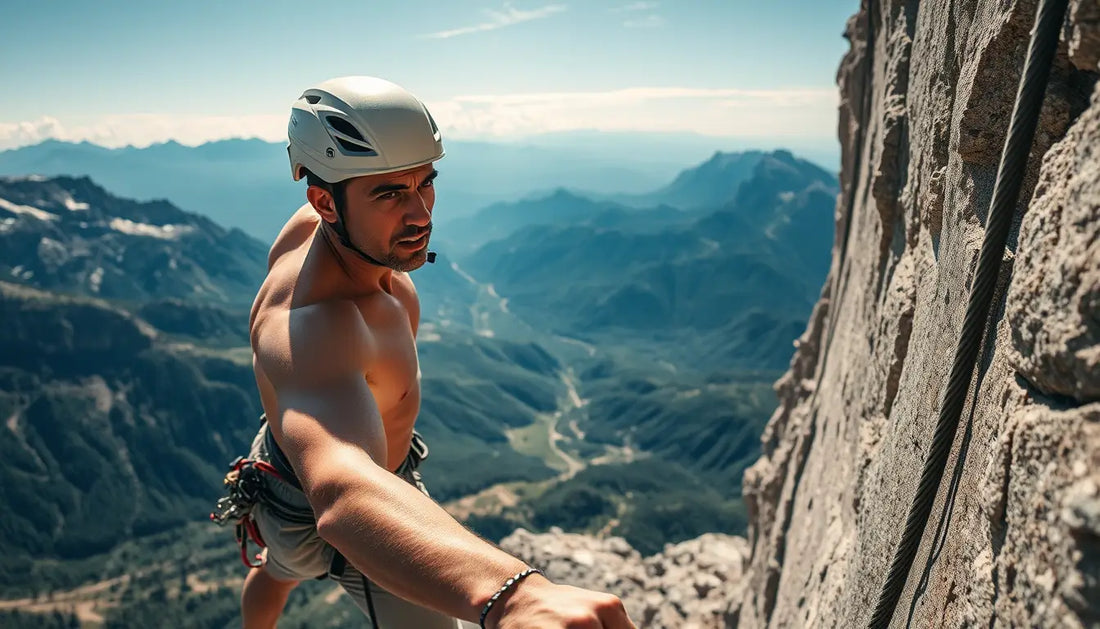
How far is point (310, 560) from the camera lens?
616cm

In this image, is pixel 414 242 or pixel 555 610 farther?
pixel 414 242

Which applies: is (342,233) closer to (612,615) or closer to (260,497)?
(260,497)

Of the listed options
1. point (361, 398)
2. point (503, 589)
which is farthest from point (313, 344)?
point (503, 589)

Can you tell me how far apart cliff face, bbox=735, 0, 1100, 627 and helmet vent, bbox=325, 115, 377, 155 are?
3628 mm

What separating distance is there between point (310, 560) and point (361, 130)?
3657 mm

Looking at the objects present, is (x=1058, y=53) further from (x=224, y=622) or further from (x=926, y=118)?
(x=224, y=622)

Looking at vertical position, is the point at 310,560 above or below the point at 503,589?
below

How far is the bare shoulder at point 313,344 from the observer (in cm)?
407

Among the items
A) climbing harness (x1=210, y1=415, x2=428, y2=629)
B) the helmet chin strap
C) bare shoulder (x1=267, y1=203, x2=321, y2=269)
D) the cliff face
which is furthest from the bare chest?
the cliff face

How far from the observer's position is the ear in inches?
203

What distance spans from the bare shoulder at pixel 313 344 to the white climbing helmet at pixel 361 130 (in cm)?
98

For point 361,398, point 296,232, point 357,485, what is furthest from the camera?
point 296,232

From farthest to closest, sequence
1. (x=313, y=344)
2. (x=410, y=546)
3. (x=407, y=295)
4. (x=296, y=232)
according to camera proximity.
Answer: (x=407, y=295) < (x=296, y=232) < (x=313, y=344) < (x=410, y=546)

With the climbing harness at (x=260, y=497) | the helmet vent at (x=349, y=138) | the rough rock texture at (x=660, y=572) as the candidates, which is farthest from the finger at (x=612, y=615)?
the rough rock texture at (x=660, y=572)
